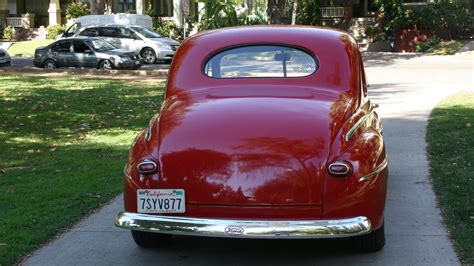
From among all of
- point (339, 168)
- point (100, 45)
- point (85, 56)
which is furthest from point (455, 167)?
point (100, 45)

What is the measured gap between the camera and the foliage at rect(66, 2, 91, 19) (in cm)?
4381

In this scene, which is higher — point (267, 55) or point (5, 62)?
point (267, 55)

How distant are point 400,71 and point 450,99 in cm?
939

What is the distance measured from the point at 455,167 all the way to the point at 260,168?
14.1ft

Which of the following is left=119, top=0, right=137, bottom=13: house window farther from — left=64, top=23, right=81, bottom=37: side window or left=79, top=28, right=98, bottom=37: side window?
left=79, top=28, right=98, bottom=37: side window

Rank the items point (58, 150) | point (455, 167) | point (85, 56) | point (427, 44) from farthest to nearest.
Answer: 1. point (427, 44)
2. point (85, 56)
3. point (58, 150)
4. point (455, 167)

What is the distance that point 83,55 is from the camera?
25.0 m

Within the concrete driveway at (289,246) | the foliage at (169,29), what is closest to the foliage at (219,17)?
the foliage at (169,29)

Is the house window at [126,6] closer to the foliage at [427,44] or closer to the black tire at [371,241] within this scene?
the foliage at [427,44]

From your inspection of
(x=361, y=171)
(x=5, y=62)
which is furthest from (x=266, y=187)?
(x=5, y=62)

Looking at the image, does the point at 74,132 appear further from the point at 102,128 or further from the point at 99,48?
the point at 99,48

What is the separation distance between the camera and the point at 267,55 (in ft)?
19.1

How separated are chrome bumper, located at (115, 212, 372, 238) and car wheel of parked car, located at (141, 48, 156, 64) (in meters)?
24.5

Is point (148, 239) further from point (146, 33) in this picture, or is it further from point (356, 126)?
point (146, 33)
